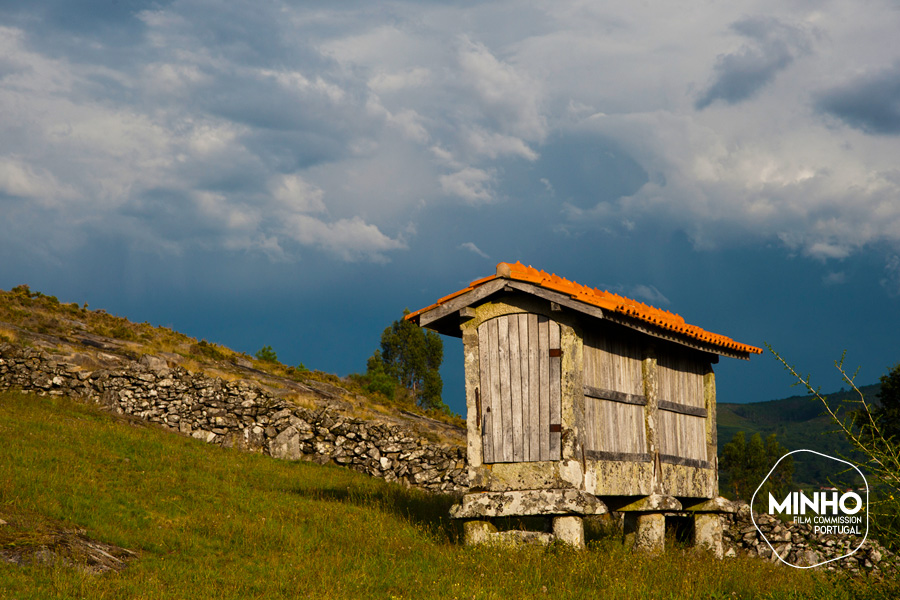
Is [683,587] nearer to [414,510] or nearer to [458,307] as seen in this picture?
[458,307]

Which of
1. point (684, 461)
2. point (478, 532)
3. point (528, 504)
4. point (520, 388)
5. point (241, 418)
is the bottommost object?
point (478, 532)

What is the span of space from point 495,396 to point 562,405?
112 centimetres

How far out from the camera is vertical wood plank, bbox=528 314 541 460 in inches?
415

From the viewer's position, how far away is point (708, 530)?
13602 mm

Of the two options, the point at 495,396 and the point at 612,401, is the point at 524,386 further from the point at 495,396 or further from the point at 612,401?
the point at 612,401

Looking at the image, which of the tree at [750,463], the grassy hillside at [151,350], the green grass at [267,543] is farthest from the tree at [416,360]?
the green grass at [267,543]

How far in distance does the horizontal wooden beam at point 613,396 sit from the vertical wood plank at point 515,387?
1.00 m

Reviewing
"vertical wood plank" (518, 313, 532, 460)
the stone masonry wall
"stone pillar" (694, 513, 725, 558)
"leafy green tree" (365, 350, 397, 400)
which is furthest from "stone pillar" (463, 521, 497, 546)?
"leafy green tree" (365, 350, 397, 400)

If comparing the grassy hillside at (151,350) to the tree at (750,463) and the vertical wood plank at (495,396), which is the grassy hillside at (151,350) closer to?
the vertical wood plank at (495,396)

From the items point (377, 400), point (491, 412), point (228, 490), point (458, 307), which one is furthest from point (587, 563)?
point (377, 400)

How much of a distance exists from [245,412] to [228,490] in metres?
6.81

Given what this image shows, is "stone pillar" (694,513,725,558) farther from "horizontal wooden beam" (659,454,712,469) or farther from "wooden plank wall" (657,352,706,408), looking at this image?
"wooden plank wall" (657,352,706,408)

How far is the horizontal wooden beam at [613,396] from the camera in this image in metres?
10.9

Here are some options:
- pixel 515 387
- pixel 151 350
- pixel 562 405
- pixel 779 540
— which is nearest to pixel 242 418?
pixel 151 350
